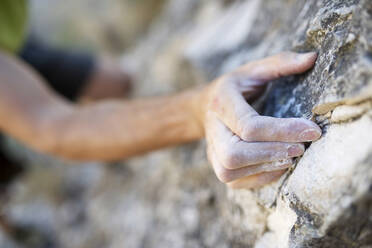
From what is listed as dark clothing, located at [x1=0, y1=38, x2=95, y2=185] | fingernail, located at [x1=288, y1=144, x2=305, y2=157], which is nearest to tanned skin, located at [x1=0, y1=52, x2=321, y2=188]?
fingernail, located at [x1=288, y1=144, x2=305, y2=157]

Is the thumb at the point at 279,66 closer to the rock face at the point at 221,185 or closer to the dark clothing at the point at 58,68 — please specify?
the rock face at the point at 221,185

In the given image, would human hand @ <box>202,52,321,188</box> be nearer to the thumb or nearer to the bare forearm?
the thumb

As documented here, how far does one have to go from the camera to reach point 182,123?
998 mm

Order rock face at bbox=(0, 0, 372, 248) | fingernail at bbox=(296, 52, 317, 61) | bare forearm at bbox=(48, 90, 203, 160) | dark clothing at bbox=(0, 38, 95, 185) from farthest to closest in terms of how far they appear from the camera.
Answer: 1. dark clothing at bbox=(0, 38, 95, 185)
2. bare forearm at bbox=(48, 90, 203, 160)
3. fingernail at bbox=(296, 52, 317, 61)
4. rock face at bbox=(0, 0, 372, 248)

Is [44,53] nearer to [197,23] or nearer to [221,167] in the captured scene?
[197,23]

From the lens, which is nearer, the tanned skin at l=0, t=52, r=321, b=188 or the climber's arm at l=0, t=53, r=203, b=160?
the tanned skin at l=0, t=52, r=321, b=188

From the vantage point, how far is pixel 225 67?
113cm

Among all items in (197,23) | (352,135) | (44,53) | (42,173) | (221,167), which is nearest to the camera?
(352,135)

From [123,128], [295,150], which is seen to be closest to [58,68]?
[123,128]

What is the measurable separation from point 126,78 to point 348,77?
4.63ft

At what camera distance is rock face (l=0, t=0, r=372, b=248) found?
56 centimetres

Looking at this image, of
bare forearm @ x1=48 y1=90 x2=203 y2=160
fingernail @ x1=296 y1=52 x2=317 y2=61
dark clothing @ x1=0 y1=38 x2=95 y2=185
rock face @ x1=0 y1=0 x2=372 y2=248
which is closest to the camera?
rock face @ x1=0 y1=0 x2=372 y2=248

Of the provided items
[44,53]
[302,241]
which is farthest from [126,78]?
[302,241]

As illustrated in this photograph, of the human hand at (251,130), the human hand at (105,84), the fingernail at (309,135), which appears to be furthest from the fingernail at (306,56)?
the human hand at (105,84)
